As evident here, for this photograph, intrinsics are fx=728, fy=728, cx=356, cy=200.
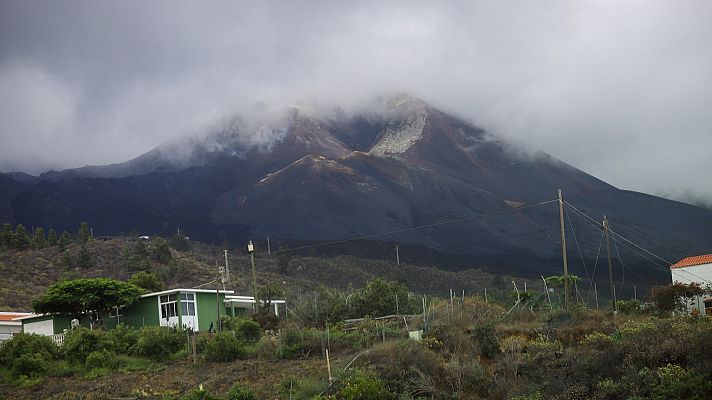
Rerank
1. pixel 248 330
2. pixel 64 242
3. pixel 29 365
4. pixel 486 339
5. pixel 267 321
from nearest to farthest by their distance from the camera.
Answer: pixel 486 339 → pixel 29 365 → pixel 248 330 → pixel 267 321 → pixel 64 242

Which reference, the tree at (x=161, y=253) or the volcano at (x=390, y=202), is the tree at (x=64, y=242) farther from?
the volcano at (x=390, y=202)

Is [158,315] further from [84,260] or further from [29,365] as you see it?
[84,260]

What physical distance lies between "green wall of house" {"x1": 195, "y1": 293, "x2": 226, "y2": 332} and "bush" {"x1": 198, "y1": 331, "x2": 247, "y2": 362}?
14.7 metres

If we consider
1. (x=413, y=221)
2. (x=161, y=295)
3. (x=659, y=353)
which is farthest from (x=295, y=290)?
(x=413, y=221)

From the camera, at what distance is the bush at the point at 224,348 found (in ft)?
97.2

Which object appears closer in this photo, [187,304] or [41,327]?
[41,327]

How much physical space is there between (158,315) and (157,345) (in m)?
12.1

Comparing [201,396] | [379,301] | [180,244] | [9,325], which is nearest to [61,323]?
[9,325]

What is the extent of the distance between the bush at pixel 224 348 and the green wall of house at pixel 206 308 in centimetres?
1469

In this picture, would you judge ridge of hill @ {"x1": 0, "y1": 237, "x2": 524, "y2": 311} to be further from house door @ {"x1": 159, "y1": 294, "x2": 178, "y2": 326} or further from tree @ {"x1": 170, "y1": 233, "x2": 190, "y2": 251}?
house door @ {"x1": 159, "y1": 294, "x2": 178, "y2": 326}

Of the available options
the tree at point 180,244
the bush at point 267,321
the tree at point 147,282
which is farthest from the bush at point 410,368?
Answer: the tree at point 180,244

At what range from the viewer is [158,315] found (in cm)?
4400

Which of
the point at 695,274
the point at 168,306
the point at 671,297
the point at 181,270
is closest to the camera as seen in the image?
the point at 671,297

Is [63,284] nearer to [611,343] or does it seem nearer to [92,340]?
[92,340]
